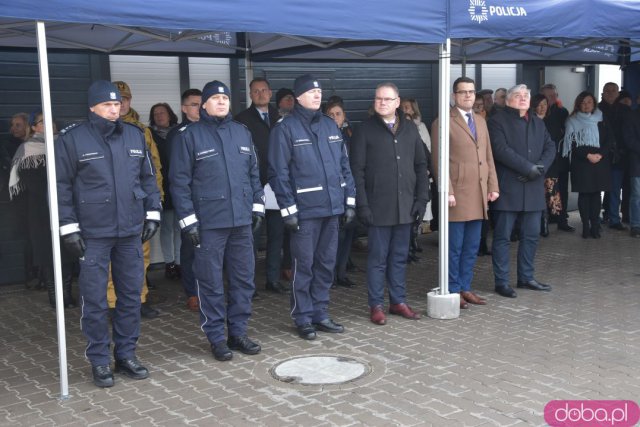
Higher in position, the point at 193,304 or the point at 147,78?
the point at 147,78

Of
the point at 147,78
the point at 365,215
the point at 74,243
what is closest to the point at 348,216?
the point at 365,215

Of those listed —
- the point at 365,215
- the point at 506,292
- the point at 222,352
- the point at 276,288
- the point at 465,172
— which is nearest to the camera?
the point at 222,352

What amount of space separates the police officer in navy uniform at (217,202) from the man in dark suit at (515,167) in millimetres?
2644

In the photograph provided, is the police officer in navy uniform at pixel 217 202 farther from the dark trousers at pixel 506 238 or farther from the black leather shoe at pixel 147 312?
the dark trousers at pixel 506 238

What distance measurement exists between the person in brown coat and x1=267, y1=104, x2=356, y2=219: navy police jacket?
1.16 meters

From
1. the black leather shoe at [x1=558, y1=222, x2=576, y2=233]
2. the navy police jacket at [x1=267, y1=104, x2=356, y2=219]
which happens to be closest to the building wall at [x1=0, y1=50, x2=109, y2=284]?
the navy police jacket at [x1=267, y1=104, x2=356, y2=219]

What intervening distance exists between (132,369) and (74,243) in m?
1.01

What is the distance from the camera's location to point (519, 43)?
30.2 ft

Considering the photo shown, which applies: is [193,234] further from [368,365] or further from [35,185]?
[35,185]

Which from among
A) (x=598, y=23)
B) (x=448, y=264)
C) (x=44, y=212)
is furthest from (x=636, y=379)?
(x=44, y=212)

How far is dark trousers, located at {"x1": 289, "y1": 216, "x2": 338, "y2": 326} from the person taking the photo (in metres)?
5.78

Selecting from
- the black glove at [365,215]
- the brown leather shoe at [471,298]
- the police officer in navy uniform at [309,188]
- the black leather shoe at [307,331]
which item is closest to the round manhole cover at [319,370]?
the black leather shoe at [307,331]

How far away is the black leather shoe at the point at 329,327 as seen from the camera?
600 cm

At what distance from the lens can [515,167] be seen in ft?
22.7
